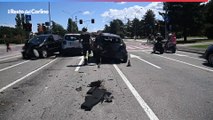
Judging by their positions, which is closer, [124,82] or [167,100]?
[167,100]

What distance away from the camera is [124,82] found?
35.5 feet

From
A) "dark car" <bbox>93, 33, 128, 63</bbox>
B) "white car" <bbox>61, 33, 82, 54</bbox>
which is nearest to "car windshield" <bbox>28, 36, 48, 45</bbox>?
"white car" <bbox>61, 33, 82, 54</bbox>

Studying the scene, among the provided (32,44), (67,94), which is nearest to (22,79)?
(67,94)

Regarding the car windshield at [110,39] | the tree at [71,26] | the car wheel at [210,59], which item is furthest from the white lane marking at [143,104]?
the tree at [71,26]

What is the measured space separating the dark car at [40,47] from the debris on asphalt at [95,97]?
1417 cm

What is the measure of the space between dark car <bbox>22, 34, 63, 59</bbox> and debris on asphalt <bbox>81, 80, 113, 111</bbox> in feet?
46.5

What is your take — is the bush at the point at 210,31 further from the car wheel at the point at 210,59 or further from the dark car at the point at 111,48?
the dark car at the point at 111,48

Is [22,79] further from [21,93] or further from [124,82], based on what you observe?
[124,82]

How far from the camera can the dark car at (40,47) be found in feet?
75.9

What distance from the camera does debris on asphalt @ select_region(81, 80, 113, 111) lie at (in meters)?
7.33

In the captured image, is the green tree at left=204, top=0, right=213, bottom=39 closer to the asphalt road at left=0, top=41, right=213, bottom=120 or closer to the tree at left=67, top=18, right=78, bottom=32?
the asphalt road at left=0, top=41, right=213, bottom=120

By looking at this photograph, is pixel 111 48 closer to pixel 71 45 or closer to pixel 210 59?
pixel 210 59

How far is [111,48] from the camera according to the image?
18.2 m

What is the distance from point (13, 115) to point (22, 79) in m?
5.48
